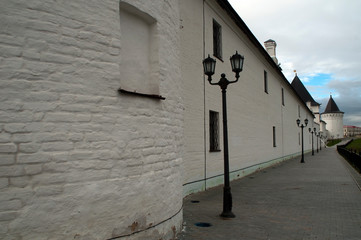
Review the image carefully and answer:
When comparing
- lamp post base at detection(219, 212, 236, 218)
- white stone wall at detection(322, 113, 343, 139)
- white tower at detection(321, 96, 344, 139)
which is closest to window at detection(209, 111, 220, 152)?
lamp post base at detection(219, 212, 236, 218)

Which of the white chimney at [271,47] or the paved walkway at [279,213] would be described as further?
the white chimney at [271,47]

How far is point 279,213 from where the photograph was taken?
277 inches

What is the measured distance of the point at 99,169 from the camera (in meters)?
3.92

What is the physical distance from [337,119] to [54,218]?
10216 cm

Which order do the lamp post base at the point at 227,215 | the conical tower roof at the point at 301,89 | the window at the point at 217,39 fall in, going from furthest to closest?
1. the conical tower roof at the point at 301,89
2. the window at the point at 217,39
3. the lamp post base at the point at 227,215

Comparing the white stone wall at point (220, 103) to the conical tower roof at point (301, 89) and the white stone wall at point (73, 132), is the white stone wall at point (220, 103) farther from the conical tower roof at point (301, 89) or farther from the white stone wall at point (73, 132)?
the conical tower roof at point (301, 89)

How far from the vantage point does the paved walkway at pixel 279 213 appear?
5507 mm

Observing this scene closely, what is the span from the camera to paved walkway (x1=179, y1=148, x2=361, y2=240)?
18.1 ft

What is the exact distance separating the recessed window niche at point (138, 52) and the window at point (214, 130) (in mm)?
6270

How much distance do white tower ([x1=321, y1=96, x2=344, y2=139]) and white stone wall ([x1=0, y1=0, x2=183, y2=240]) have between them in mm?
99580

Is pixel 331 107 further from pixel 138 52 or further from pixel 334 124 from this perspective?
pixel 138 52

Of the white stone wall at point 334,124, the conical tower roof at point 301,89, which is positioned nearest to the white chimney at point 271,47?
the conical tower roof at point 301,89

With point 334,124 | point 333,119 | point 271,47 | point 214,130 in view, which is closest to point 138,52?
point 214,130

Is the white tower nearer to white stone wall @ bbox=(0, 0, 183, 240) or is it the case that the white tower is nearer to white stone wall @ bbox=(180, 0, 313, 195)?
white stone wall @ bbox=(180, 0, 313, 195)
